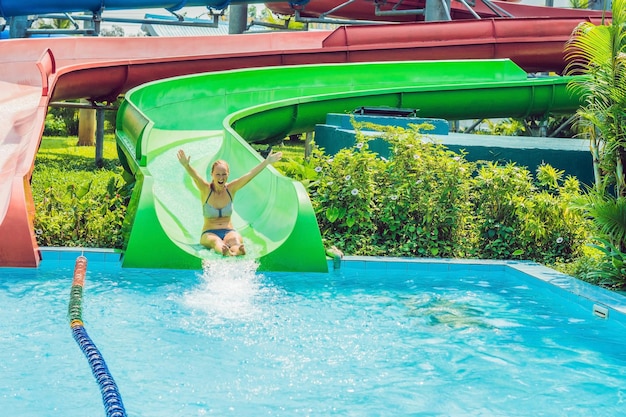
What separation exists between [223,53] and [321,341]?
889 cm

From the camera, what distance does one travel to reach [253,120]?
10.6 meters

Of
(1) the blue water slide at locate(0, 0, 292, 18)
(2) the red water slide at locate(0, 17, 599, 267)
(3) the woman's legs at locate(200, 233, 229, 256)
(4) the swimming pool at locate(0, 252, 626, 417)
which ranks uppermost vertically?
(1) the blue water slide at locate(0, 0, 292, 18)

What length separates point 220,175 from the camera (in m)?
7.38

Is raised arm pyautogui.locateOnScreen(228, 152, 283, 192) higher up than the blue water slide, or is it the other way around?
the blue water slide

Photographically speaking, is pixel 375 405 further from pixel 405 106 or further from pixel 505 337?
pixel 405 106

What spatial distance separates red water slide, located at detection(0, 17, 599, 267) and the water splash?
3445mm

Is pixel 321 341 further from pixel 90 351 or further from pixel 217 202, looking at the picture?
pixel 217 202

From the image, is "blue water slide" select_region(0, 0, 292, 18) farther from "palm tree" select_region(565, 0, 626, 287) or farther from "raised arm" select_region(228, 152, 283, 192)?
"palm tree" select_region(565, 0, 626, 287)

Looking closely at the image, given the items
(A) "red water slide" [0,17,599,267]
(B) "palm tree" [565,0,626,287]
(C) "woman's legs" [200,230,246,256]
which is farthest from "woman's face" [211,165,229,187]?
(B) "palm tree" [565,0,626,287]

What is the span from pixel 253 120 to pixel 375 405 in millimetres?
6735

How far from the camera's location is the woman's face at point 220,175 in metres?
7.39

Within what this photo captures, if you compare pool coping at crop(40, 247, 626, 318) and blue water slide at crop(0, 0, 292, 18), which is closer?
pool coping at crop(40, 247, 626, 318)

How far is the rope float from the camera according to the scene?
12.3 ft

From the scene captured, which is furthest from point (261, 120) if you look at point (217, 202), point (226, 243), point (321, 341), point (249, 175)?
point (321, 341)
